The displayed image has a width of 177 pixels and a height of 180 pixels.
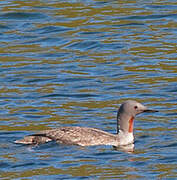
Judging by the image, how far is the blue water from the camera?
1362 cm

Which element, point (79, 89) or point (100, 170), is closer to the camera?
point (100, 170)

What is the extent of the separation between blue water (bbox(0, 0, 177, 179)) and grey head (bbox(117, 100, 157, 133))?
30 cm

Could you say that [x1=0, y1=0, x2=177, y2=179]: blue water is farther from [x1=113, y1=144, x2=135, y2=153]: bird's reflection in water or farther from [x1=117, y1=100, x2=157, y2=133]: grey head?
[x1=117, y1=100, x2=157, y2=133]: grey head

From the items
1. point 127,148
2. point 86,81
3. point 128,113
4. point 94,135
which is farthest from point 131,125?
point 86,81

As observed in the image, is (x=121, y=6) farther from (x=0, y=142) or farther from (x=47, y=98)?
(x=0, y=142)

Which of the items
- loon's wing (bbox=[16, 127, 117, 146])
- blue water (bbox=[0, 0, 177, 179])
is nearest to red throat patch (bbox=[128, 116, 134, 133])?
blue water (bbox=[0, 0, 177, 179])

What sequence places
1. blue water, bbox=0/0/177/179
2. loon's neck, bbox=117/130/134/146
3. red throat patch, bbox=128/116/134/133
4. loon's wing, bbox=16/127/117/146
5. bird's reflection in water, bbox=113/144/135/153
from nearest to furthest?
Answer: blue water, bbox=0/0/177/179 → bird's reflection in water, bbox=113/144/135/153 → loon's wing, bbox=16/127/117/146 → loon's neck, bbox=117/130/134/146 → red throat patch, bbox=128/116/134/133

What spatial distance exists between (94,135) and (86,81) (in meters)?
4.38

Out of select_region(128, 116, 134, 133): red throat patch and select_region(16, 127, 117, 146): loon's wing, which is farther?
select_region(128, 116, 134, 133): red throat patch

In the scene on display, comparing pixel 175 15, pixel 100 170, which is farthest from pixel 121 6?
pixel 100 170

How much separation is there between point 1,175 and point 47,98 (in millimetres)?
5105

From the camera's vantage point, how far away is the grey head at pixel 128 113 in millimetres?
15281

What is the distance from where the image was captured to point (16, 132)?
15617 mm

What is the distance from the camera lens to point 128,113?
15359mm
